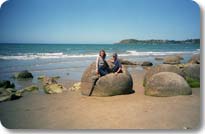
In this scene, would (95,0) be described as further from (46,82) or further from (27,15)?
(46,82)

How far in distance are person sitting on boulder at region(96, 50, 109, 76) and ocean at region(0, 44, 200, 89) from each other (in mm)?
68

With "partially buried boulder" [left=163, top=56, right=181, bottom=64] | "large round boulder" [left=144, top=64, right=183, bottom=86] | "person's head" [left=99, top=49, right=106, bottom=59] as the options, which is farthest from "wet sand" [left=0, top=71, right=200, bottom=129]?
"partially buried boulder" [left=163, top=56, right=181, bottom=64]

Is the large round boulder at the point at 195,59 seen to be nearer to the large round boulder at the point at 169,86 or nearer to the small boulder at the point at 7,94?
the large round boulder at the point at 169,86

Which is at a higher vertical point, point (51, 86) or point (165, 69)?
point (165, 69)

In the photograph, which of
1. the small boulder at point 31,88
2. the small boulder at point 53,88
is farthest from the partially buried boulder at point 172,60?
the small boulder at point 31,88

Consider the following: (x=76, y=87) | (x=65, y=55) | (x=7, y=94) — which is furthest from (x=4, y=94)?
(x=65, y=55)

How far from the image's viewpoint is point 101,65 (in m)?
4.08

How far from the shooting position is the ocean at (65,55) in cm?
397

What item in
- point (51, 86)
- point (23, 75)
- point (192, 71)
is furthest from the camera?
point (51, 86)

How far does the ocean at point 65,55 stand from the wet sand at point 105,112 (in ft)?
1.62

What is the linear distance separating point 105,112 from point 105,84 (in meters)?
0.50

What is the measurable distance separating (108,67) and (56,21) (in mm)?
945

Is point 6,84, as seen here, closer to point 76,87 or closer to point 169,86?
point 76,87

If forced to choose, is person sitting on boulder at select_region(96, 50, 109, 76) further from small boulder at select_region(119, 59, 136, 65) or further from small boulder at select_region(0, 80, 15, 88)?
small boulder at select_region(0, 80, 15, 88)
